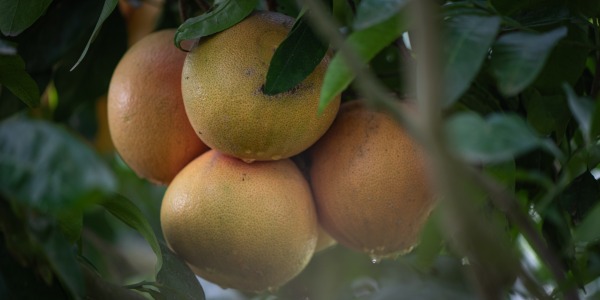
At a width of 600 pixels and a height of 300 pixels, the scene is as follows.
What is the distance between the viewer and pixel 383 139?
925mm

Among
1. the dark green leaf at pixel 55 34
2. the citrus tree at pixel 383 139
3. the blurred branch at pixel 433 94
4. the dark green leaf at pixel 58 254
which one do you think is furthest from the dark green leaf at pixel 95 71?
the blurred branch at pixel 433 94

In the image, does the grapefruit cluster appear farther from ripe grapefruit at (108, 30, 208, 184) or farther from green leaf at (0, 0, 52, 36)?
green leaf at (0, 0, 52, 36)

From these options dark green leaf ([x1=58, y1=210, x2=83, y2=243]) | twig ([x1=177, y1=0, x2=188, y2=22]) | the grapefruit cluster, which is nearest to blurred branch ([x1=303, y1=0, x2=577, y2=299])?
the grapefruit cluster

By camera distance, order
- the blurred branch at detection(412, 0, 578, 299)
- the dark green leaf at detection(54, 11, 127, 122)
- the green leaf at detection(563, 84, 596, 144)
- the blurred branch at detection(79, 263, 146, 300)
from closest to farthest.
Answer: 1. the blurred branch at detection(412, 0, 578, 299)
2. the green leaf at detection(563, 84, 596, 144)
3. the blurred branch at detection(79, 263, 146, 300)
4. the dark green leaf at detection(54, 11, 127, 122)

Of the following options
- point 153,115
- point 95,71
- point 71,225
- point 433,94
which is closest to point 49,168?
point 433,94

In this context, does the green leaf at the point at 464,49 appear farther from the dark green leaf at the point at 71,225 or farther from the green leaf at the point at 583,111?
the dark green leaf at the point at 71,225

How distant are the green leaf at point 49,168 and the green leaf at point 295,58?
0.31m

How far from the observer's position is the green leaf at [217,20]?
2.85 ft

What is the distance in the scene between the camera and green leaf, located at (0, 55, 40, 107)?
87 centimetres

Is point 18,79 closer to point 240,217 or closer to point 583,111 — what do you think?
point 240,217

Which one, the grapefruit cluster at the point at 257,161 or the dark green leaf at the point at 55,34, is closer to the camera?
the grapefruit cluster at the point at 257,161

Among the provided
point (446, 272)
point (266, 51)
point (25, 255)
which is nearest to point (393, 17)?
point (266, 51)

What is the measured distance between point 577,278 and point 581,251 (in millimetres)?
213

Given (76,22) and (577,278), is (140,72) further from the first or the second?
(577,278)
